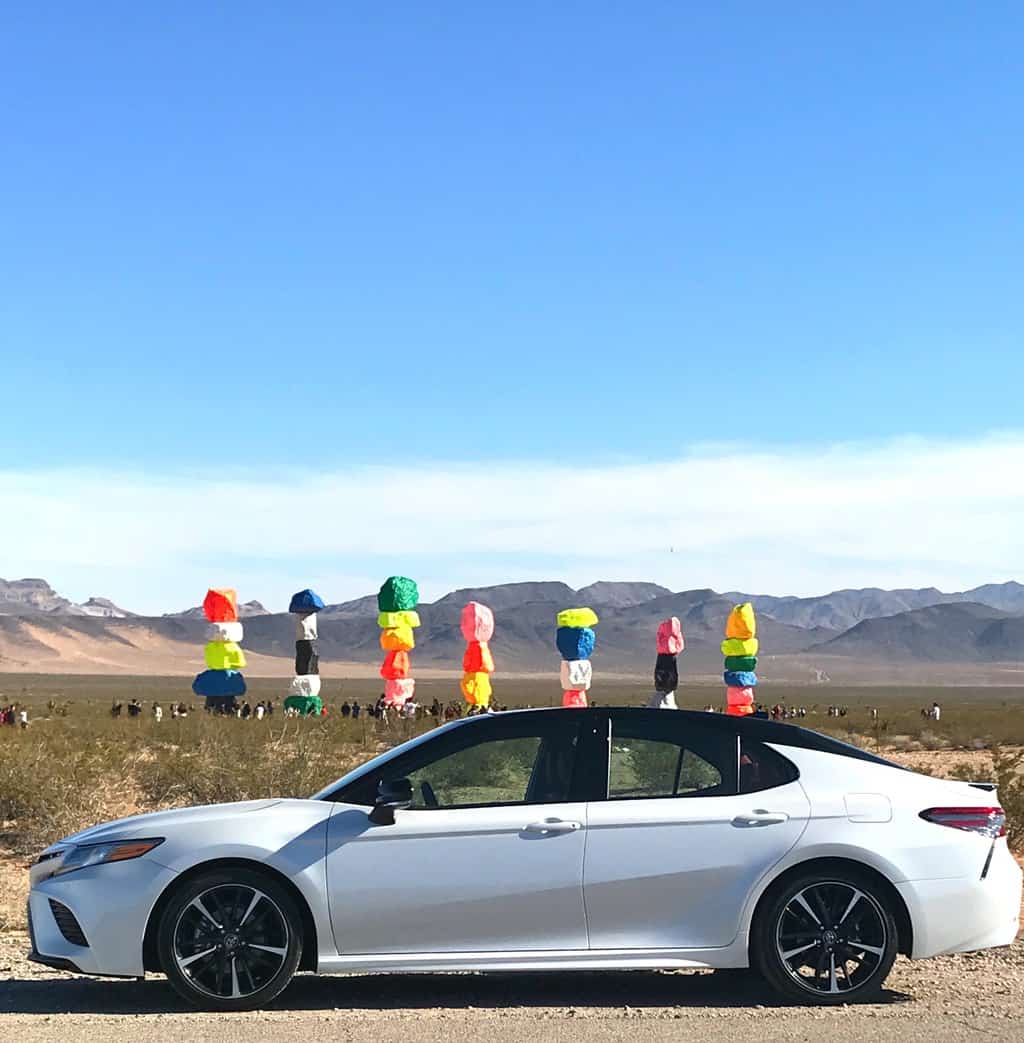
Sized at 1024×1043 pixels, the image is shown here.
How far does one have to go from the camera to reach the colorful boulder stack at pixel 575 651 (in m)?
39.4

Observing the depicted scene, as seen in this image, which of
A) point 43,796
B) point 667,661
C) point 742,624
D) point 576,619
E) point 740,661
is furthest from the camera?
point 667,661

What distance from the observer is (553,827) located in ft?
26.2

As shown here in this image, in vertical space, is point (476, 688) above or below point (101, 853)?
above

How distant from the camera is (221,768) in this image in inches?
709

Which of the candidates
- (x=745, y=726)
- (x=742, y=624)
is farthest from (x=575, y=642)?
(x=745, y=726)

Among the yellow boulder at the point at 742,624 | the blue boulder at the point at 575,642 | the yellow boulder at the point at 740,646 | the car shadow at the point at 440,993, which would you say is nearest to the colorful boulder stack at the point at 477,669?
the blue boulder at the point at 575,642

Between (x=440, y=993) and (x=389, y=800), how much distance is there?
4.44ft

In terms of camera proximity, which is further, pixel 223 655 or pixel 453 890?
pixel 223 655

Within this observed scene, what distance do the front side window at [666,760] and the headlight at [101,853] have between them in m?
2.40

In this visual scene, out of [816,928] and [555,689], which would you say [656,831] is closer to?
[816,928]

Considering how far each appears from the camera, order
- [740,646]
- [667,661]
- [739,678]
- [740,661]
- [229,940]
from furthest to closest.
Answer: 1. [667,661]
2. [740,646]
3. [740,661]
4. [739,678]
5. [229,940]

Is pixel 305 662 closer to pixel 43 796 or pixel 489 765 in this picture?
pixel 43 796

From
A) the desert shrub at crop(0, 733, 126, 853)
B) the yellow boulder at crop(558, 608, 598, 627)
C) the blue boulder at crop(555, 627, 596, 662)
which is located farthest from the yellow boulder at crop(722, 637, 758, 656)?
the desert shrub at crop(0, 733, 126, 853)

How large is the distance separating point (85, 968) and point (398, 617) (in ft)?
103
